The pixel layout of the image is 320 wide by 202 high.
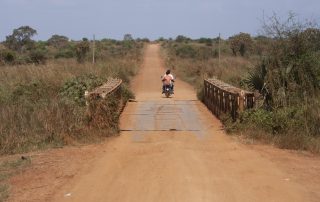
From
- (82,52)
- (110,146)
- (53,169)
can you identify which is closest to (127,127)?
(110,146)

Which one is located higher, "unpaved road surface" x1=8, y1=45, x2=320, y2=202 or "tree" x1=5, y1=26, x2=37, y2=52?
"tree" x1=5, y1=26, x2=37, y2=52

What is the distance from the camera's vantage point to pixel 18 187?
842 cm

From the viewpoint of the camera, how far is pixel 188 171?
898cm

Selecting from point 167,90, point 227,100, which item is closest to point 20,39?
point 167,90

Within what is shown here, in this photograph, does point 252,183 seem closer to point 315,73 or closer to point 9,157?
point 9,157

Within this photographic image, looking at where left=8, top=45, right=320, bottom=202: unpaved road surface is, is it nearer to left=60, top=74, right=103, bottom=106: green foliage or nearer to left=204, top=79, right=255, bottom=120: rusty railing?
left=204, top=79, right=255, bottom=120: rusty railing

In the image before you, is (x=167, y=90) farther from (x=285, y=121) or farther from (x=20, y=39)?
(x=20, y=39)

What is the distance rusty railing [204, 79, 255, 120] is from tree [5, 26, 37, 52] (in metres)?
48.9

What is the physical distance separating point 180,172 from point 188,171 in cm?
16

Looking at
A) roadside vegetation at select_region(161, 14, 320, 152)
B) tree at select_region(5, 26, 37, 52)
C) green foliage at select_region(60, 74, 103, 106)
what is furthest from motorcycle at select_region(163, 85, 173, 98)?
tree at select_region(5, 26, 37, 52)

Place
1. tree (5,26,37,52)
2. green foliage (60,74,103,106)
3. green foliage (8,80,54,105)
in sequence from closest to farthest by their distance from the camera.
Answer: green foliage (60,74,103,106)
green foliage (8,80,54,105)
tree (5,26,37,52)

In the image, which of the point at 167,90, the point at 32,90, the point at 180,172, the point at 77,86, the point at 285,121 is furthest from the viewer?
the point at 167,90

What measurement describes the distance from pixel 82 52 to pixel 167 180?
44.5 meters

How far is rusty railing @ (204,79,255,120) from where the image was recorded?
13855mm
